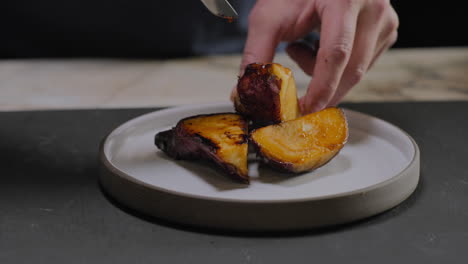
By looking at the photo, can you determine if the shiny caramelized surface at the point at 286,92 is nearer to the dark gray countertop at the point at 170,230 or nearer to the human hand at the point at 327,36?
the human hand at the point at 327,36

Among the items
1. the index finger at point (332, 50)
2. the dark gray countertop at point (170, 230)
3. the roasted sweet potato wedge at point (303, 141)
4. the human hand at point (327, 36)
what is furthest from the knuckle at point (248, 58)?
the dark gray countertop at point (170, 230)

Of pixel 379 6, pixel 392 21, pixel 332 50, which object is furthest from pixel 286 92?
pixel 392 21

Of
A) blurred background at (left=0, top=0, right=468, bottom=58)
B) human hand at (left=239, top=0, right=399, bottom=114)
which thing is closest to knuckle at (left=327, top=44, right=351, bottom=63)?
human hand at (left=239, top=0, right=399, bottom=114)

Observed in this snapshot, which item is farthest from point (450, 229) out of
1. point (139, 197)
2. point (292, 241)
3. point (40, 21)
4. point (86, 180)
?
point (40, 21)

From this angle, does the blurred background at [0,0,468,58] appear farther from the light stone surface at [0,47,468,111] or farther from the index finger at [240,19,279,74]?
the index finger at [240,19,279,74]

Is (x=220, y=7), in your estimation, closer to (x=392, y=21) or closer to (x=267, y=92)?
(x=267, y=92)

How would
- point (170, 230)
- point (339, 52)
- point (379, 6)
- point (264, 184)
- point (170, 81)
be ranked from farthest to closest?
point (170, 81), point (379, 6), point (339, 52), point (264, 184), point (170, 230)
